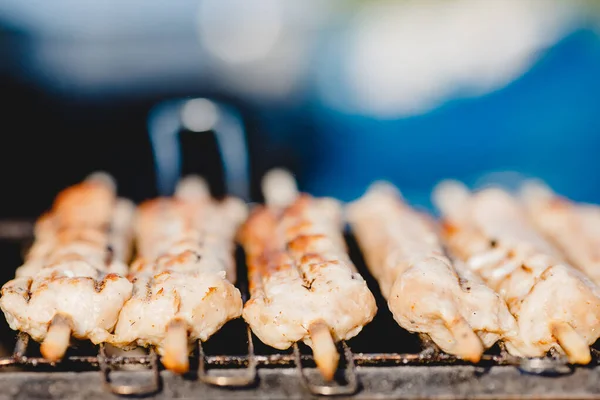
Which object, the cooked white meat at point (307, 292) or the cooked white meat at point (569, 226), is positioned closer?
the cooked white meat at point (307, 292)

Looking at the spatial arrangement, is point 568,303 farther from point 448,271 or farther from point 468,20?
point 468,20

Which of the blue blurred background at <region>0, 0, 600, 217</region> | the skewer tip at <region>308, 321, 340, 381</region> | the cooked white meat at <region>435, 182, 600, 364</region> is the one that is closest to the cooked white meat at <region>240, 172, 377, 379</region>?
the skewer tip at <region>308, 321, 340, 381</region>

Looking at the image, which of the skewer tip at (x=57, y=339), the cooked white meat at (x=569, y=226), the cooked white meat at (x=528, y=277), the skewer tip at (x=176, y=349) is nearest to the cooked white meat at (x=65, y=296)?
the skewer tip at (x=57, y=339)

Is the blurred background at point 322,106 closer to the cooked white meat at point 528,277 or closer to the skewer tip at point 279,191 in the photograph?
the skewer tip at point 279,191

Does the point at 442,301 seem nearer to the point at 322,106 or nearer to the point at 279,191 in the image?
the point at 279,191

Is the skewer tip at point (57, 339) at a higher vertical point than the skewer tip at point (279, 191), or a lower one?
lower
